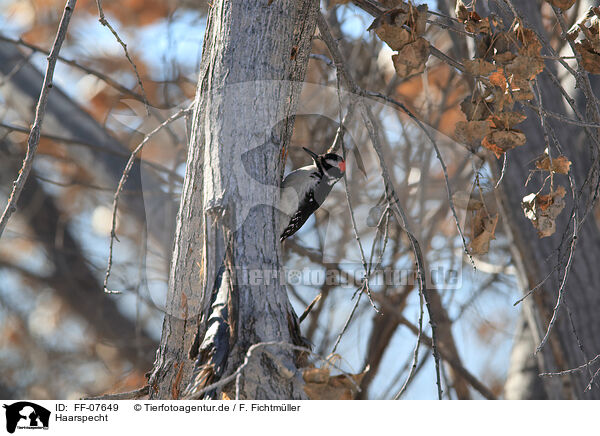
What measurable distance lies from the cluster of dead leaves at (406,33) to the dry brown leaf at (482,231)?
226 mm

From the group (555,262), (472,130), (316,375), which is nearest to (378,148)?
(472,130)

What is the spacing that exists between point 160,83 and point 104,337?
3.43ft

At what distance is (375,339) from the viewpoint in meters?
2.44

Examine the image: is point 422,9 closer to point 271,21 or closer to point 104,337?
point 271,21

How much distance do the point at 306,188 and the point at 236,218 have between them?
0.49 meters

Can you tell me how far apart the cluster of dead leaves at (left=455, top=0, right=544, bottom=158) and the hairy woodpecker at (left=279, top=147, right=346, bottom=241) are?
0.38 metres

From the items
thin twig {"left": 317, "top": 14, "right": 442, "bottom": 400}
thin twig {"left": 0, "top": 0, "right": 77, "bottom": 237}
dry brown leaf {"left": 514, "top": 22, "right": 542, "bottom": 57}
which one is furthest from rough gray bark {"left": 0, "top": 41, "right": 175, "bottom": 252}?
dry brown leaf {"left": 514, "top": 22, "right": 542, "bottom": 57}

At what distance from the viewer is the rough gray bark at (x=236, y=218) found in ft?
2.19

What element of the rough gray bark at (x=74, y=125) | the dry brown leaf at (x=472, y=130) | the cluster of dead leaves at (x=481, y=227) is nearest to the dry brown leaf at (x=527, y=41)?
the dry brown leaf at (x=472, y=130)

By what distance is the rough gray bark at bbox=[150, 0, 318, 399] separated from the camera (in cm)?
67

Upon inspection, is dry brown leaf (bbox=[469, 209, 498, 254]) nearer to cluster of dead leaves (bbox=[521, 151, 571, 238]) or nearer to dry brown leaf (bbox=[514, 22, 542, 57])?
cluster of dead leaves (bbox=[521, 151, 571, 238])

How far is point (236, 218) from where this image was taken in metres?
0.73

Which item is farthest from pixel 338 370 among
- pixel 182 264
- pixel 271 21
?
pixel 271 21
